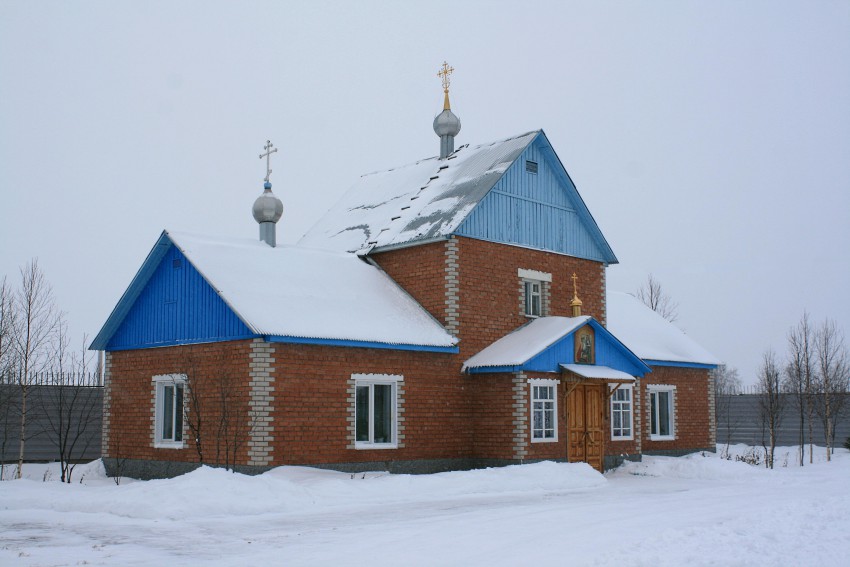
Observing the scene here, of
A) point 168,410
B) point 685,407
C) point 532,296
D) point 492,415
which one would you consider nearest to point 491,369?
point 492,415

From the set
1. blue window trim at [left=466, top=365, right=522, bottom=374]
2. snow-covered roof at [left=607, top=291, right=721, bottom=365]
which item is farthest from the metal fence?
snow-covered roof at [left=607, top=291, right=721, bottom=365]

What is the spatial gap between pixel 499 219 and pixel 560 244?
8.25 feet

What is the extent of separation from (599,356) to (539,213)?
163 inches

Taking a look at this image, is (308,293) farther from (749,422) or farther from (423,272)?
(749,422)

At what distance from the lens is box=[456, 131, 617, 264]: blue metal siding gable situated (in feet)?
79.0

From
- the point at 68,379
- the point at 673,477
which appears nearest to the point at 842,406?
the point at 673,477

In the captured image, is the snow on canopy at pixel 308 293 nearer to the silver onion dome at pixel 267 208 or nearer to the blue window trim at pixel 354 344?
the blue window trim at pixel 354 344

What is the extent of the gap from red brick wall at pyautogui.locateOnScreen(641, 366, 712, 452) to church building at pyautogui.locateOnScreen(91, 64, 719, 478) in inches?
91.0

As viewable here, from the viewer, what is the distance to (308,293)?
2136cm

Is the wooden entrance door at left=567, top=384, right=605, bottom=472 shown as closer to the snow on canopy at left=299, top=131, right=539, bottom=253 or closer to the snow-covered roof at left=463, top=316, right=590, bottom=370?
the snow-covered roof at left=463, top=316, right=590, bottom=370

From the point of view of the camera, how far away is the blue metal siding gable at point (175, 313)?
65.4 feet

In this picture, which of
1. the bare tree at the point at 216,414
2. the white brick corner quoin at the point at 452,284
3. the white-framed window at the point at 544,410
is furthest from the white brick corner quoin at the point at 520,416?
the bare tree at the point at 216,414

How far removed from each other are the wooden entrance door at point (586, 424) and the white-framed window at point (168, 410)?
30.1 ft

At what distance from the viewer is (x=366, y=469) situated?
20438mm
